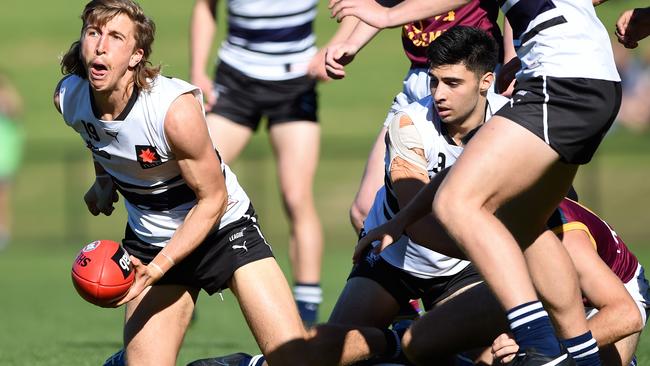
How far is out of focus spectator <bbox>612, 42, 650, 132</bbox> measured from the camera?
19328mm

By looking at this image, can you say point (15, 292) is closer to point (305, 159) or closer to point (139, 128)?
point (305, 159)

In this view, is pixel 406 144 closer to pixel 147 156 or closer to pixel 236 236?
pixel 236 236

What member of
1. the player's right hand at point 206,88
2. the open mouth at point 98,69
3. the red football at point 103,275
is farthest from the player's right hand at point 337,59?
the player's right hand at point 206,88

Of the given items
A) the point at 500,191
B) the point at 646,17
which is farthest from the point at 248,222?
the point at 646,17

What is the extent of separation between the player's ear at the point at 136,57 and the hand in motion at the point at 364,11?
0.95 m

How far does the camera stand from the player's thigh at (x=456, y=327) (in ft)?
17.4

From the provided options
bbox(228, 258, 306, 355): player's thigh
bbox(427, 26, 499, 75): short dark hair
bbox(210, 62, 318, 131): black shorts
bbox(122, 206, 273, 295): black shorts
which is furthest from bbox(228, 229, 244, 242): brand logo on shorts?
bbox(210, 62, 318, 131): black shorts

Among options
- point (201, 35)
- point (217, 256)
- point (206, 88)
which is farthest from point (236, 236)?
point (201, 35)

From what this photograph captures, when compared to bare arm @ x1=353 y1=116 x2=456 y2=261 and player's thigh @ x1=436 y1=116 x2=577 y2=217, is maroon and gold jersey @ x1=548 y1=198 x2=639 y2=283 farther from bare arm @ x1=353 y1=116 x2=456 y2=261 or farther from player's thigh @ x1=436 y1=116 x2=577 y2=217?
player's thigh @ x1=436 y1=116 x2=577 y2=217

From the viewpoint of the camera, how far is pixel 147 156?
505 centimetres

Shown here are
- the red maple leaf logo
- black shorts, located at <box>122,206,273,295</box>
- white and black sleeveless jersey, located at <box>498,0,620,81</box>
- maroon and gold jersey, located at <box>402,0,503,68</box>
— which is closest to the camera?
white and black sleeveless jersey, located at <box>498,0,620,81</box>

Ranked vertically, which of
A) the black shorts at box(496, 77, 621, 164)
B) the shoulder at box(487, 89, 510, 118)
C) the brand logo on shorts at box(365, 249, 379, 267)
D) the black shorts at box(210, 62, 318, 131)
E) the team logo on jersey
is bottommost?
the black shorts at box(210, 62, 318, 131)

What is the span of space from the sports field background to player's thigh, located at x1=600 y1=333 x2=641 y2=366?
0.86m

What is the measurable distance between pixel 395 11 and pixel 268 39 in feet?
12.0
